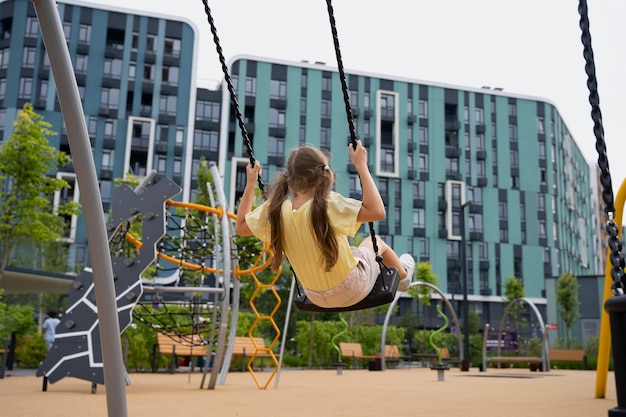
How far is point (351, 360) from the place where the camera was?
20.3 m

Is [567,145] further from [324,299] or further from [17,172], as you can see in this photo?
[324,299]

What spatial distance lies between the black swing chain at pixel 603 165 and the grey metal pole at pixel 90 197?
2.07 meters

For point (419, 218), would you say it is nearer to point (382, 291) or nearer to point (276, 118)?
point (276, 118)

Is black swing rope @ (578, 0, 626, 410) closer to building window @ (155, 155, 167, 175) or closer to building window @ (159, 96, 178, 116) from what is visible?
building window @ (155, 155, 167, 175)

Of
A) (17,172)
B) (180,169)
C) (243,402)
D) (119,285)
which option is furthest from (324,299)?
(180,169)

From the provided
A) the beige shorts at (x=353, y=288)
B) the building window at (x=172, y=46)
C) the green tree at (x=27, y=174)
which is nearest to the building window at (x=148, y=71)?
the building window at (x=172, y=46)

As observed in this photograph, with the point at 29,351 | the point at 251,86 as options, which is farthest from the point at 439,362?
the point at 251,86

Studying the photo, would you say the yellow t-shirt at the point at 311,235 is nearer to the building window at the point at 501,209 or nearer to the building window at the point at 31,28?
the building window at the point at 31,28

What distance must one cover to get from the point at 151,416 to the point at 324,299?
2230mm

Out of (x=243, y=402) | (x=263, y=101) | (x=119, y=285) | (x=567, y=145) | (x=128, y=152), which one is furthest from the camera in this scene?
(x=567, y=145)

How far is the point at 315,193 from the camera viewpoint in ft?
10.4

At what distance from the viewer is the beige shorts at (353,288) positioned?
323cm

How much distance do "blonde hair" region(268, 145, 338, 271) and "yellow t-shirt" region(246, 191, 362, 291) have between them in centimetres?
3

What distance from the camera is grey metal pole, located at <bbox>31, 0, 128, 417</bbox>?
2.78 m
